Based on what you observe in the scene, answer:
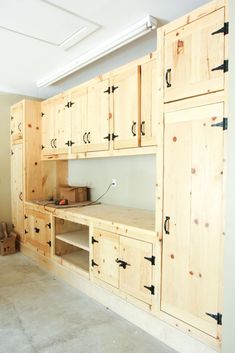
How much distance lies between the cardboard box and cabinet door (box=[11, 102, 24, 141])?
1123 millimetres

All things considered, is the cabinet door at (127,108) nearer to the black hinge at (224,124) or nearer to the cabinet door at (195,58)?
the cabinet door at (195,58)

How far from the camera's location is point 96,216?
8.94ft

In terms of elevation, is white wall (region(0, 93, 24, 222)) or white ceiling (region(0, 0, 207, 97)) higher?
white ceiling (region(0, 0, 207, 97))

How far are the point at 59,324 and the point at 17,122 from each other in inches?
117

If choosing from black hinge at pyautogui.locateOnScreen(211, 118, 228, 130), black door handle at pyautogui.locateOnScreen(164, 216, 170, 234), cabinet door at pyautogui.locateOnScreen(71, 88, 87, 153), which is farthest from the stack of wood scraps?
black hinge at pyautogui.locateOnScreen(211, 118, 228, 130)

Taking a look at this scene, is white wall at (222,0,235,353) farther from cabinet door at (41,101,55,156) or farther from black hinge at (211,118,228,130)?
cabinet door at (41,101,55,156)

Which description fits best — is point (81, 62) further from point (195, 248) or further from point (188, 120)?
point (195, 248)

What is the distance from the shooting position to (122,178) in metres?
3.34

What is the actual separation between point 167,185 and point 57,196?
8.75 feet

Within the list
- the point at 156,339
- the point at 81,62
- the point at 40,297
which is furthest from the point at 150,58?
the point at 40,297

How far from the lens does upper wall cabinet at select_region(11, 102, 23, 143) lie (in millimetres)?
4031

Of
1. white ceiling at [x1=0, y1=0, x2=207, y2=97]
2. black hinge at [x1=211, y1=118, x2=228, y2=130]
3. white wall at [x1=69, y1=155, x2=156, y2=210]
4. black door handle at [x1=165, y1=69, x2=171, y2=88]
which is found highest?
white ceiling at [x1=0, y1=0, x2=207, y2=97]

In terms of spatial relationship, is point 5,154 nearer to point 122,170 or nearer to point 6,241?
point 6,241

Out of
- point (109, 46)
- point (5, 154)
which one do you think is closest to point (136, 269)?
point (109, 46)
